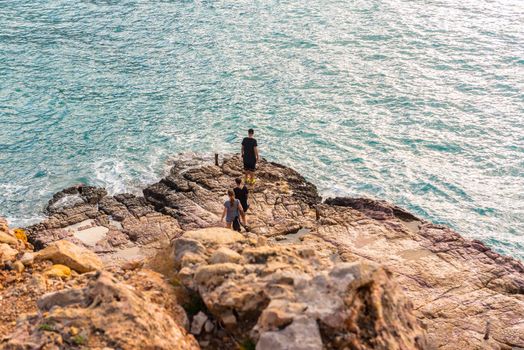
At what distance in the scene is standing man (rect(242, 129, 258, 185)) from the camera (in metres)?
24.2

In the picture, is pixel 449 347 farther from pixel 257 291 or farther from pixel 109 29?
pixel 109 29

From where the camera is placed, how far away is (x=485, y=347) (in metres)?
16.1

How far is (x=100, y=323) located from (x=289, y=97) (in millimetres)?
26838

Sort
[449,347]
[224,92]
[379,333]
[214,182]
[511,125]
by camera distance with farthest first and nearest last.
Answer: [224,92]
[511,125]
[214,182]
[449,347]
[379,333]

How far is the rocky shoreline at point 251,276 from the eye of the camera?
11.1 meters

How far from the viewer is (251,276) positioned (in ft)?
41.7

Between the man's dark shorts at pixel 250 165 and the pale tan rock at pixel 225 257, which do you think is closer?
the pale tan rock at pixel 225 257

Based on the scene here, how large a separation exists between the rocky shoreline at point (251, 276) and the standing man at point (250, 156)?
2.78 ft

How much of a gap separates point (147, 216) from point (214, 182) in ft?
12.0

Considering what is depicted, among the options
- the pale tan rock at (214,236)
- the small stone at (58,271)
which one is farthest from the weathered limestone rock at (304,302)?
the small stone at (58,271)

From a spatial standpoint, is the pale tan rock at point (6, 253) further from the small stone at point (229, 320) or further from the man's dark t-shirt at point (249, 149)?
the man's dark t-shirt at point (249, 149)

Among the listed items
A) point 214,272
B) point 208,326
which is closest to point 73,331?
point 208,326

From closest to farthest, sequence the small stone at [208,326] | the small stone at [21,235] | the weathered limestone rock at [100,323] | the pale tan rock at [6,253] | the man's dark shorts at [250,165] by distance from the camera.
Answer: the weathered limestone rock at [100,323], the small stone at [208,326], the pale tan rock at [6,253], the small stone at [21,235], the man's dark shorts at [250,165]

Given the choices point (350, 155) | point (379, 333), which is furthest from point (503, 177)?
point (379, 333)
